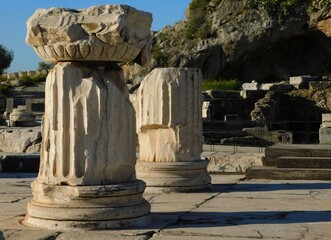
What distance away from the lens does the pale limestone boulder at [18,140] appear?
13.8 meters

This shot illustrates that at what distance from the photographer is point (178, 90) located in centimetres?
896

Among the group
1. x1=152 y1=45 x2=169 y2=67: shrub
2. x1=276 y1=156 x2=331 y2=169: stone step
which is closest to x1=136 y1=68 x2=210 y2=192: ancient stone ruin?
x1=276 y1=156 x2=331 y2=169: stone step

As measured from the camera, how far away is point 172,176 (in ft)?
29.0

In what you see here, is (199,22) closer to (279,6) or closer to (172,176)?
(279,6)

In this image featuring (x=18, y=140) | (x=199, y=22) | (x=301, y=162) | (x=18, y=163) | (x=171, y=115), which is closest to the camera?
(x=171, y=115)

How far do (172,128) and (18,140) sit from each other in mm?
5717

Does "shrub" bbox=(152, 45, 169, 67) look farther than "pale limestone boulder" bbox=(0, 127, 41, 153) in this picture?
Yes

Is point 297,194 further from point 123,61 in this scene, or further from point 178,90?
point 123,61

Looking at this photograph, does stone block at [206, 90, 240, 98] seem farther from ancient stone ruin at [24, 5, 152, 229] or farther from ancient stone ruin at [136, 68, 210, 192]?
ancient stone ruin at [24, 5, 152, 229]

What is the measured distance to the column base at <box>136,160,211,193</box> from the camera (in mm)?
8758

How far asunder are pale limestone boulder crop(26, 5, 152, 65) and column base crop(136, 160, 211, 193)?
2931 millimetres

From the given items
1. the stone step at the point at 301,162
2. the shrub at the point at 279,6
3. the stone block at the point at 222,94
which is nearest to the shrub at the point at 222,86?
Answer: the stone block at the point at 222,94

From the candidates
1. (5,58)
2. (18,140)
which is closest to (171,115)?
(18,140)

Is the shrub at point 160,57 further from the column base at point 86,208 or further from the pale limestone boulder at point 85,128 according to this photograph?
the column base at point 86,208
